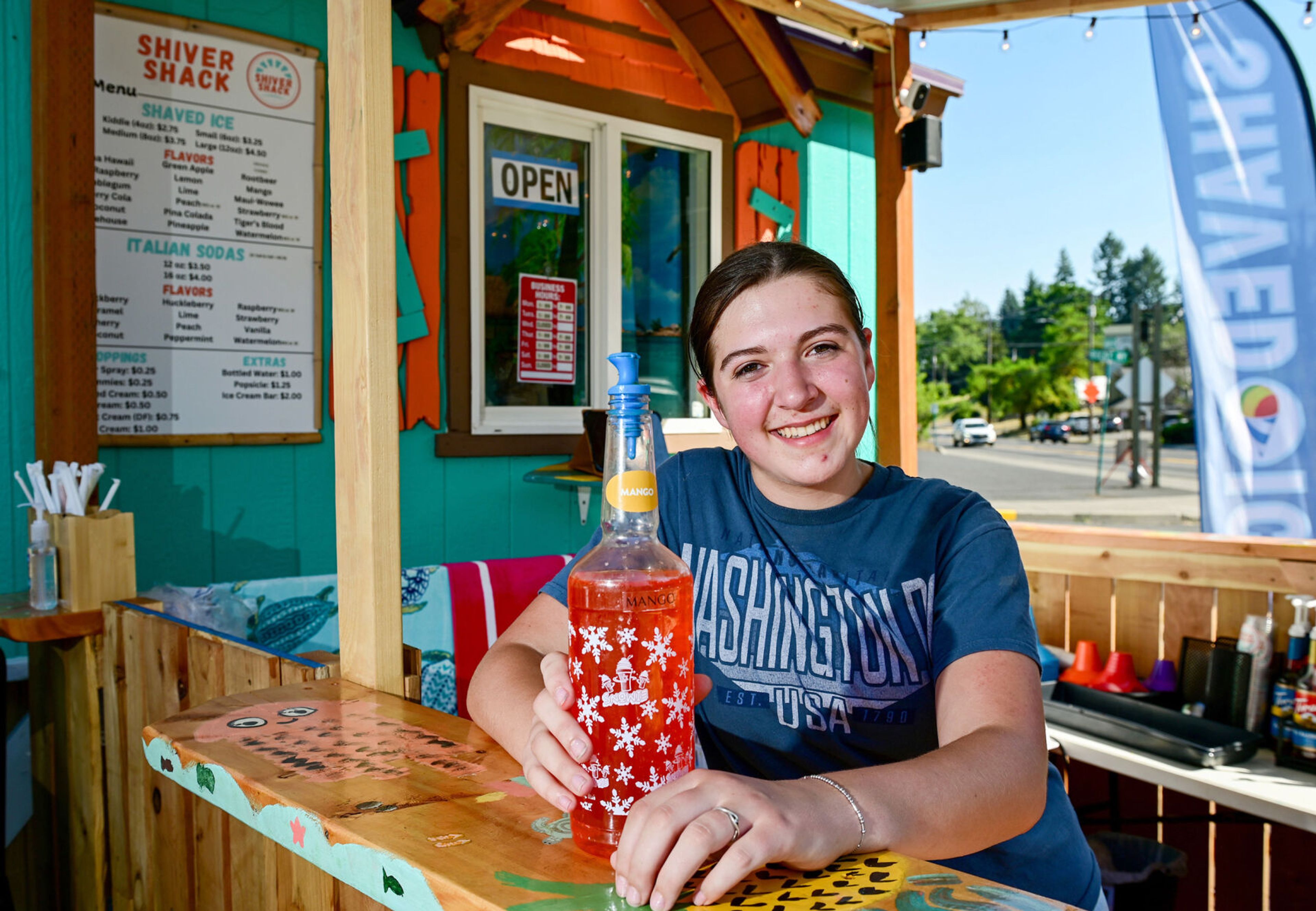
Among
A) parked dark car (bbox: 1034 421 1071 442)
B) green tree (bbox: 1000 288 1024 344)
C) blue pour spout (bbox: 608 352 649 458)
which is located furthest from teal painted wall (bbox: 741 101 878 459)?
green tree (bbox: 1000 288 1024 344)

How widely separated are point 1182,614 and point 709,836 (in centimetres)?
302

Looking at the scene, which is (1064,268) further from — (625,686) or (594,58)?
(625,686)

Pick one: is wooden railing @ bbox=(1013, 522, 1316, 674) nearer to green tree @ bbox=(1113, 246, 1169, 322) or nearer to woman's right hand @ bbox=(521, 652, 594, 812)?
woman's right hand @ bbox=(521, 652, 594, 812)

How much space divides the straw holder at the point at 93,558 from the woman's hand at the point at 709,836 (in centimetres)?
203

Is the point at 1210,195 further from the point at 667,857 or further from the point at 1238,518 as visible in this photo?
the point at 667,857

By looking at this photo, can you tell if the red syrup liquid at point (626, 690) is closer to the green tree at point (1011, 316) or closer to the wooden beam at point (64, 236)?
the wooden beam at point (64, 236)

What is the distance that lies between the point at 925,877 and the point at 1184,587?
285 cm

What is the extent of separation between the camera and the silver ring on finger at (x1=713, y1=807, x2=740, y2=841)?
71 centimetres

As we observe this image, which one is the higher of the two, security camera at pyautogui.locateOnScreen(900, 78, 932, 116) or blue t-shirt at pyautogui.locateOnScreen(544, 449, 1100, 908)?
security camera at pyautogui.locateOnScreen(900, 78, 932, 116)

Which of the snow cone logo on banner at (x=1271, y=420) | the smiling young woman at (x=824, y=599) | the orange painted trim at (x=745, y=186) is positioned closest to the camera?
the smiling young woman at (x=824, y=599)

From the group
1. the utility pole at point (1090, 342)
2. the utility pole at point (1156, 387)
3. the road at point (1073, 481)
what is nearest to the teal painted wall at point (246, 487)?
the road at point (1073, 481)

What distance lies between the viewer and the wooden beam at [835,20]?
381cm

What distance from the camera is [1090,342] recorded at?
47281mm

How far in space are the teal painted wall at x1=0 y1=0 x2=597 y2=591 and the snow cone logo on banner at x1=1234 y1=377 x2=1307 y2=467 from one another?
2775 mm
